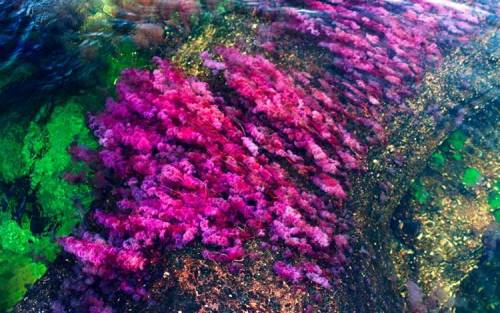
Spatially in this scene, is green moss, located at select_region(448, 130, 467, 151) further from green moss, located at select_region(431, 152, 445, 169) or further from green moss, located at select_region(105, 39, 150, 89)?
green moss, located at select_region(105, 39, 150, 89)

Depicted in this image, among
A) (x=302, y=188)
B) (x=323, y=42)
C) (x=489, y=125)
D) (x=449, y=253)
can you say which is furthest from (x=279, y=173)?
(x=489, y=125)

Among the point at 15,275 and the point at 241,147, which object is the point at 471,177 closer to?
the point at 241,147

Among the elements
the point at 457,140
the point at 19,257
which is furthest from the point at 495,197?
the point at 19,257

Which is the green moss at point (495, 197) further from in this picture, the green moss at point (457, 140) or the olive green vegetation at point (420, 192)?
the olive green vegetation at point (420, 192)

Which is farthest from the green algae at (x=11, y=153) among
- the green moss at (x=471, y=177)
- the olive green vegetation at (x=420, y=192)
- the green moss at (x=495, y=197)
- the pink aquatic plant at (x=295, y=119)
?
the green moss at (x=495, y=197)

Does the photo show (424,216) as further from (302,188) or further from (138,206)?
(138,206)
